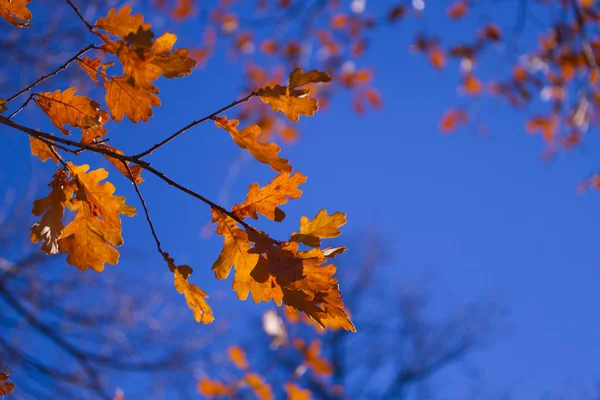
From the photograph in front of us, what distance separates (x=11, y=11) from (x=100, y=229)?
453mm

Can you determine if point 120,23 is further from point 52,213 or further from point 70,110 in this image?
point 52,213

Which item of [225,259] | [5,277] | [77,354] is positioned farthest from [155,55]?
[5,277]

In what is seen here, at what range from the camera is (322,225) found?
1.02m

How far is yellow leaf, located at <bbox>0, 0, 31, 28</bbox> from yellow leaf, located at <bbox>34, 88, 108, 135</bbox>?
139 mm

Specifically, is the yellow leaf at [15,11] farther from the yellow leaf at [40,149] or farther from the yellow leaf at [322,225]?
the yellow leaf at [322,225]

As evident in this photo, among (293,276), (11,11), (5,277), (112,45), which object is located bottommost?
(293,276)

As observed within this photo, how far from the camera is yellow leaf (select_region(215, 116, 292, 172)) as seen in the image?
0.93 m

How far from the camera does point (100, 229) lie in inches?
39.4

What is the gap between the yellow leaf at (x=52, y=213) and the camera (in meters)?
0.97

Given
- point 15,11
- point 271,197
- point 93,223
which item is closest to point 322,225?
point 271,197

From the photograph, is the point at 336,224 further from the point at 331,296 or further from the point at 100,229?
the point at 100,229

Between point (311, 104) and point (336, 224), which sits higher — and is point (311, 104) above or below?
above

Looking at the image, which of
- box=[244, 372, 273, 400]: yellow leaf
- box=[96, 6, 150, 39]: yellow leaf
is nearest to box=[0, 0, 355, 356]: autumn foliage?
box=[96, 6, 150, 39]: yellow leaf

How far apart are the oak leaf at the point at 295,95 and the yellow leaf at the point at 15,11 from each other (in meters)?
0.49
